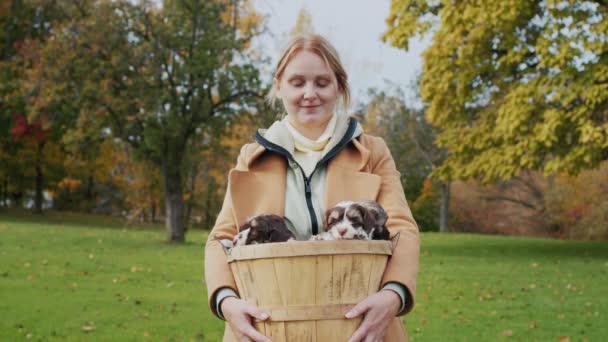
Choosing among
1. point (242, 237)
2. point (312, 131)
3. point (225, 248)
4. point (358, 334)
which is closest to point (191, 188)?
point (312, 131)

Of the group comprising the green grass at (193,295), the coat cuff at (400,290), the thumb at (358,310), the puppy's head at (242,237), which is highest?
the puppy's head at (242,237)

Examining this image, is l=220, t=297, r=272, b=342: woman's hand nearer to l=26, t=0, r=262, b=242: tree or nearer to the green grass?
the green grass

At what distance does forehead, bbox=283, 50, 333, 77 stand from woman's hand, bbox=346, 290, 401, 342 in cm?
84

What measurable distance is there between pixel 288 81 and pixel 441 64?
16.1m

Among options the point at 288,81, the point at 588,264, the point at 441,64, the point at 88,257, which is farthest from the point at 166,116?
the point at 288,81

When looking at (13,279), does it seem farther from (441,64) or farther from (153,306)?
(441,64)

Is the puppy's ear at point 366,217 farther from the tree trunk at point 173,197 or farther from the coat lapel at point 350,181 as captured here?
the tree trunk at point 173,197

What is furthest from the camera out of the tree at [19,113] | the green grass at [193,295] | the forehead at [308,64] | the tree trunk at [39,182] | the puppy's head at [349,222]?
the tree trunk at [39,182]

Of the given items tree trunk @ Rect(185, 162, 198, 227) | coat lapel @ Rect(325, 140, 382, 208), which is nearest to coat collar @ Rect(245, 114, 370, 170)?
coat lapel @ Rect(325, 140, 382, 208)

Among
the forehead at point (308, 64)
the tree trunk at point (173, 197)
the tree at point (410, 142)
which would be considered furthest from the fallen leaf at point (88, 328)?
the tree at point (410, 142)

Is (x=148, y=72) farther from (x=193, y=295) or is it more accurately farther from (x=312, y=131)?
(x=312, y=131)

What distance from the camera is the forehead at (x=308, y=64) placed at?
2.61m

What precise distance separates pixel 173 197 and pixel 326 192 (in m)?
19.5

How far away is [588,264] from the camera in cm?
1588
